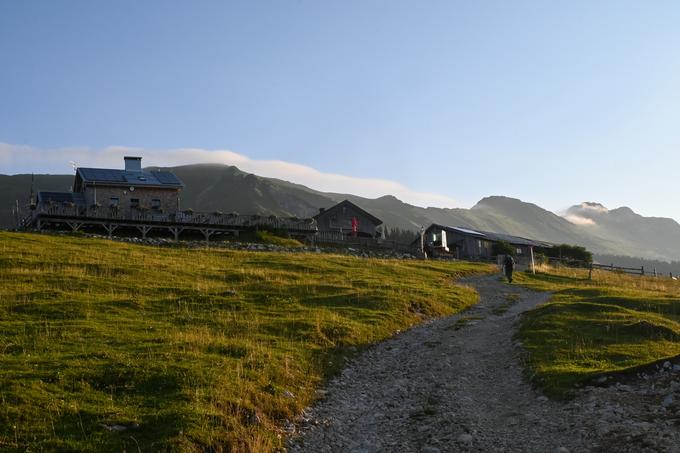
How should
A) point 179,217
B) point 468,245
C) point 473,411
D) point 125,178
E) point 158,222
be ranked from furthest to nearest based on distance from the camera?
point 468,245 < point 125,178 < point 179,217 < point 158,222 < point 473,411

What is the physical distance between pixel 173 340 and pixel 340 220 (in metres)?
72.4

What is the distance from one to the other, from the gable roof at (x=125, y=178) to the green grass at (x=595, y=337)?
53.8 m

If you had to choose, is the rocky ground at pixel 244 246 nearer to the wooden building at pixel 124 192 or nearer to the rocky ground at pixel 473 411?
the wooden building at pixel 124 192

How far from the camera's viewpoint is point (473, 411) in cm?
1730

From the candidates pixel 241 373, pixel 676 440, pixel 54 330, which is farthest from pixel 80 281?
pixel 676 440

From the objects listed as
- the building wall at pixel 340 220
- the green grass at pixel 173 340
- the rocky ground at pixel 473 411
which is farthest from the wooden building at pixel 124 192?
the rocky ground at pixel 473 411

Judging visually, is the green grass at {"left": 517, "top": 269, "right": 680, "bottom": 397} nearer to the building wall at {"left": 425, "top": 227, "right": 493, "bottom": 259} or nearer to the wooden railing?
the wooden railing

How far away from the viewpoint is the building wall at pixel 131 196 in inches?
2881

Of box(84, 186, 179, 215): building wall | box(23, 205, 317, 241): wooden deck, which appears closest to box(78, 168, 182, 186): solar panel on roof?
box(84, 186, 179, 215): building wall

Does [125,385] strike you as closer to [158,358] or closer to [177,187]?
[158,358]

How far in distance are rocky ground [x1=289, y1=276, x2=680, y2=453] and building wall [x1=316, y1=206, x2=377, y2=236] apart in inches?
2713

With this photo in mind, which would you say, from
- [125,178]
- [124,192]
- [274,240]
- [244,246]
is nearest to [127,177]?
[125,178]

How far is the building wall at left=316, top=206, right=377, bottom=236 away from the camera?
92.5m

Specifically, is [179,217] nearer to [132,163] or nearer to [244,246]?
[244,246]
